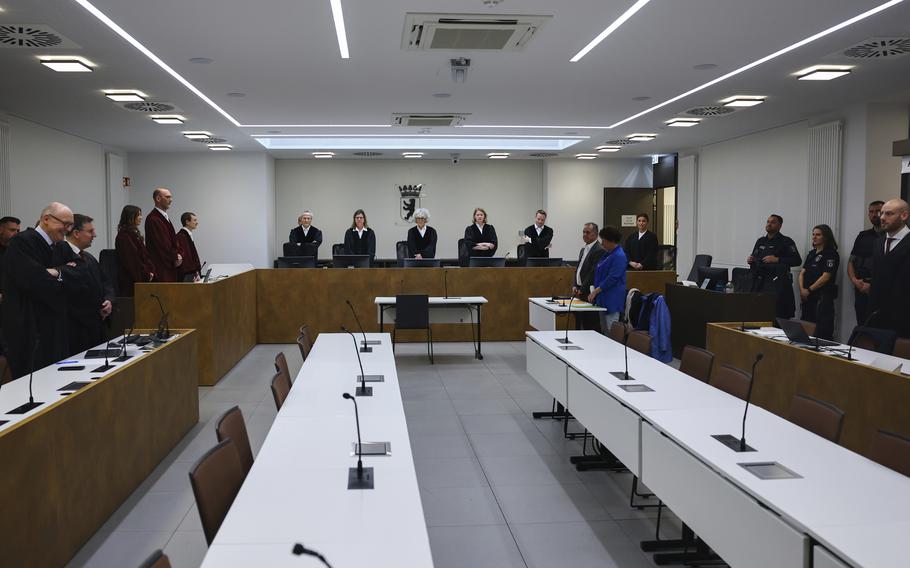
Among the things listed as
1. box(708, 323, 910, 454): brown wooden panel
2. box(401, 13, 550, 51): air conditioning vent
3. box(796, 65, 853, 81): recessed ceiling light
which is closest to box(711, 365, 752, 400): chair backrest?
box(708, 323, 910, 454): brown wooden panel

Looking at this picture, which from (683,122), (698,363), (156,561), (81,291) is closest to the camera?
(156,561)

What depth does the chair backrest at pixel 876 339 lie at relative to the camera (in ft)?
15.8

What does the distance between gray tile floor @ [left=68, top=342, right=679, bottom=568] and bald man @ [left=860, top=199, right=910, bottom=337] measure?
2823mm

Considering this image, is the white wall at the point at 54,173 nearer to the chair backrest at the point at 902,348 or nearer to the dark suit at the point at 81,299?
the dark suit at the point at 81,299

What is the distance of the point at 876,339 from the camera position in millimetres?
4973

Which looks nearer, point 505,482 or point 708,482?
point 708,482

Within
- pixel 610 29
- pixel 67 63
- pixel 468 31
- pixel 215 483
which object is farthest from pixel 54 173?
pixel 215 483

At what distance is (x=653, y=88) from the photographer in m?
7.74

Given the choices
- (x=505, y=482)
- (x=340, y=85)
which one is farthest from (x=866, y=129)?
(x=505, y=482)

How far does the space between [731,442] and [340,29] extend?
174 inches

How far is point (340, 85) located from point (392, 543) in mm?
6380

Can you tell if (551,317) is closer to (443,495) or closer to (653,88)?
(653,88)

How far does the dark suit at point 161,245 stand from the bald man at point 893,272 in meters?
6.90

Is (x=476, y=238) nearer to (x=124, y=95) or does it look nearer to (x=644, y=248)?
(x=644, y=248)
